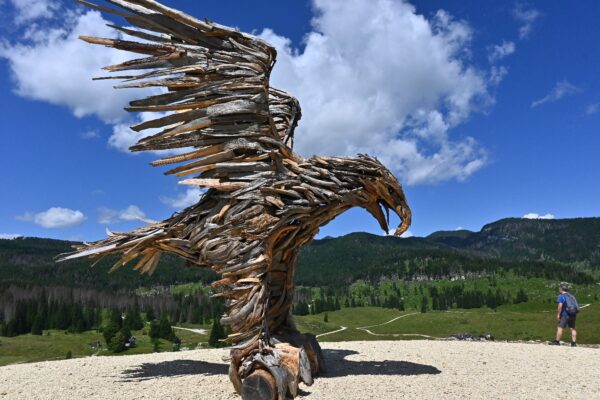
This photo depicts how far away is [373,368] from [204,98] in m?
7.24

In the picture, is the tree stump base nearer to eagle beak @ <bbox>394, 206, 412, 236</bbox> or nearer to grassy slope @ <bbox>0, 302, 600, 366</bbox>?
eagle beak @ <bbox>394, 206, 412, 236</bbox>

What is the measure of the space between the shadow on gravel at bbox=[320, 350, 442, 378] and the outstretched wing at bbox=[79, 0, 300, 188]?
4.81m

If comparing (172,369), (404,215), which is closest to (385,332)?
(172,369)

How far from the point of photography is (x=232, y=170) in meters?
9.33

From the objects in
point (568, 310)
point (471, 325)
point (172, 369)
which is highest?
point (568, 310)

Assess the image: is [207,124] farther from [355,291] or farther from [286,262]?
[355,291]

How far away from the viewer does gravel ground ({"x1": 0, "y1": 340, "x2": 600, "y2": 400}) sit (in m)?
8.64

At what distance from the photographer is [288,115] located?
1061 centimetres

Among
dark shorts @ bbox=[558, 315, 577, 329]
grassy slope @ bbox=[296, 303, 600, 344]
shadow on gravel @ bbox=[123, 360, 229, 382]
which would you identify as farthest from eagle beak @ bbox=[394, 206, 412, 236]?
grassy slope @ bbox=[296, 303, 600, 344]

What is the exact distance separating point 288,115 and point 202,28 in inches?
104

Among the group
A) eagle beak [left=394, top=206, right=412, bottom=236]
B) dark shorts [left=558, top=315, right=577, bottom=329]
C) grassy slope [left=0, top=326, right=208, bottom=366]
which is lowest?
grassy slope [left=0, top=326, right=208, bottom=366]

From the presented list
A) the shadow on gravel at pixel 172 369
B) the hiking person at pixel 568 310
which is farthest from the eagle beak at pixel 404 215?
the hiking person at pixel 568 310

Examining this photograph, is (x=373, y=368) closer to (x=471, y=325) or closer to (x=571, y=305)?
(x=571, y=305)

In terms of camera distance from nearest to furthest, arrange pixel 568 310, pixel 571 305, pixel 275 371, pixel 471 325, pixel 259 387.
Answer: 1. pixel 259 387
2. pixel 275 371
3. pixel 571 305
4. pixel 568 310
5. pixel 471 325
